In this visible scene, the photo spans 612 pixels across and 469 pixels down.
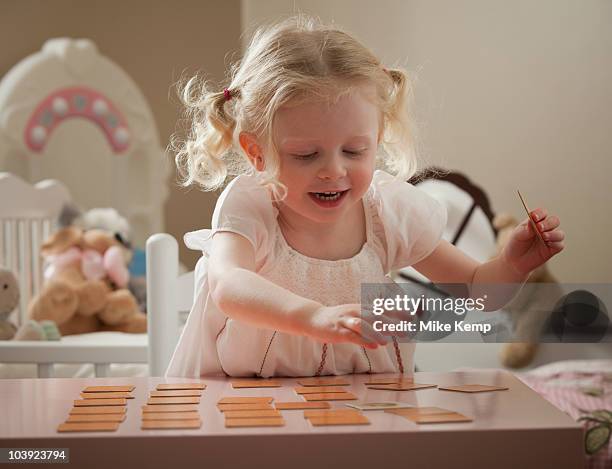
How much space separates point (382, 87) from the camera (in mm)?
913

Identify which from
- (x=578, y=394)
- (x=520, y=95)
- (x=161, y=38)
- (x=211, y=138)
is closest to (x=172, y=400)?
(x=211, y=138)

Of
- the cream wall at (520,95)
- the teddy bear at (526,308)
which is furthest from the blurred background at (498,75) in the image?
the teddy bear at (526,308)

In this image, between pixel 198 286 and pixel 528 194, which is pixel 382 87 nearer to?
pixel 198 286

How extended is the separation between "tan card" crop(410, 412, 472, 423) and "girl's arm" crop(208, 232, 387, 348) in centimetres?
7

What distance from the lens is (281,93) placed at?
85cm

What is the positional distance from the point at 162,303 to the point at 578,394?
645 millimetres

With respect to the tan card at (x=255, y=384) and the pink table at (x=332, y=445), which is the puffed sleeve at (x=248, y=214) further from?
the pink table at (x=332, y=445)

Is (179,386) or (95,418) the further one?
(179,386)

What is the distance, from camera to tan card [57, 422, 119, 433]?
1.89 ft

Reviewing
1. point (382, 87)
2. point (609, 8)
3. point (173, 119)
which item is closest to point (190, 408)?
point (382, 87)

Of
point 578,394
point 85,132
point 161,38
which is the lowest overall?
point 578,394

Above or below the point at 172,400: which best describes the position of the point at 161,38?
above

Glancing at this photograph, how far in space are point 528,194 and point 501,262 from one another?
5.76 feet

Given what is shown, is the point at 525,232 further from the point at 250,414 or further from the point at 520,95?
the point at 520,95
